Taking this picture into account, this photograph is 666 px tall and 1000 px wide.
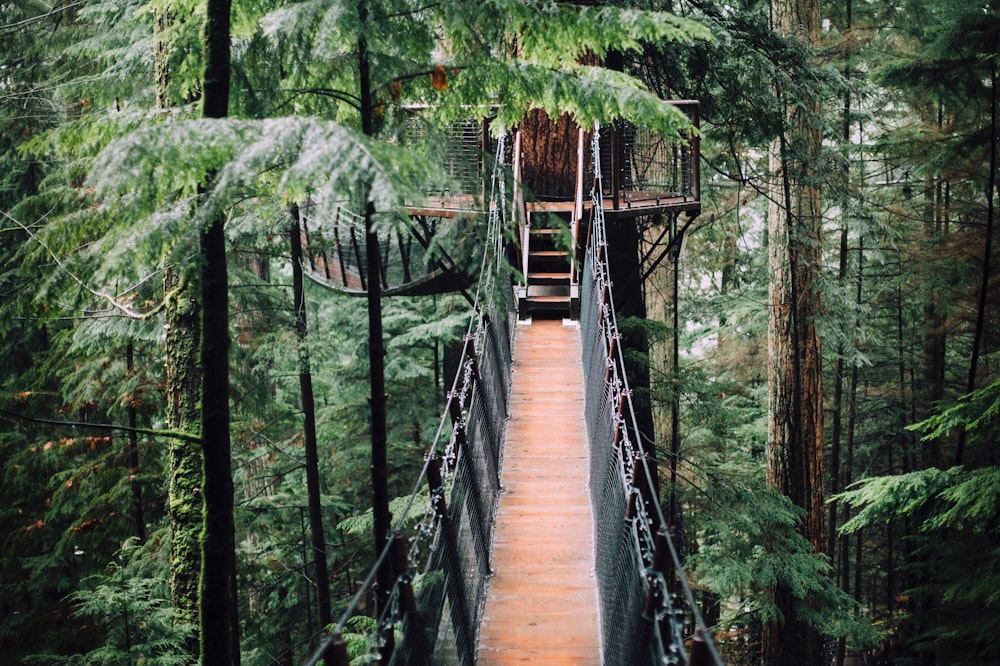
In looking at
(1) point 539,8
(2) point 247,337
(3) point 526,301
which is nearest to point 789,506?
(3) point 526,301

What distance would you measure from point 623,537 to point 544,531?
1.52 meters

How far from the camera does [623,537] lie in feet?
12.3

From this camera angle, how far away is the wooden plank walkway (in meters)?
4.19

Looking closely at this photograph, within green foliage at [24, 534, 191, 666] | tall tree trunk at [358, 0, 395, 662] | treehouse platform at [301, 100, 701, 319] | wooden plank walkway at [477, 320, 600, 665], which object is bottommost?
green foliage at [24, 534, 191, 666]

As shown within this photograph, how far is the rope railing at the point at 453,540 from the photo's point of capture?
284 cm

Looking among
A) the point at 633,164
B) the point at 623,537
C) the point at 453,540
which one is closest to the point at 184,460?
the point at 453,540

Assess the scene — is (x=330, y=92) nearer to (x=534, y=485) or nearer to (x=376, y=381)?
(x=376, y=381)

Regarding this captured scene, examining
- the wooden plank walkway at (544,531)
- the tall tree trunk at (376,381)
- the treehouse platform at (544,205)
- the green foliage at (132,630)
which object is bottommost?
the green foliage at (132,630)

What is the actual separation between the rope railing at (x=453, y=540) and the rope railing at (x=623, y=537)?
74 cm

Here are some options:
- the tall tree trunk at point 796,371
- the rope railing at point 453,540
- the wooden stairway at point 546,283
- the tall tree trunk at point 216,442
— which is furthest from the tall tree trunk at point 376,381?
the tall tree trunk at point 796,371

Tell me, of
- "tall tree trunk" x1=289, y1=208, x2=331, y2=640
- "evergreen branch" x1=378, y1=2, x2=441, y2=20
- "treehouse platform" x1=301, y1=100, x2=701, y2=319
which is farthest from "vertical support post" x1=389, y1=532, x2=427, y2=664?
"tall tree trunk" x1=289, y1=208, x2=331, y2=640

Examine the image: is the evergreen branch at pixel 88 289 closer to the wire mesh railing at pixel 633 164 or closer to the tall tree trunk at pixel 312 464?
the tall tree trunk at pixel 312 464

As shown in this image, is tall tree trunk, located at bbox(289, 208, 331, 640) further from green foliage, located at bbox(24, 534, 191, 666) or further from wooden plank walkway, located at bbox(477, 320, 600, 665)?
wooden plank walkway, located at bbox(477, 320, 600, 665)

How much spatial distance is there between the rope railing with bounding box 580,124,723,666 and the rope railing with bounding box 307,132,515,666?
738 mm
